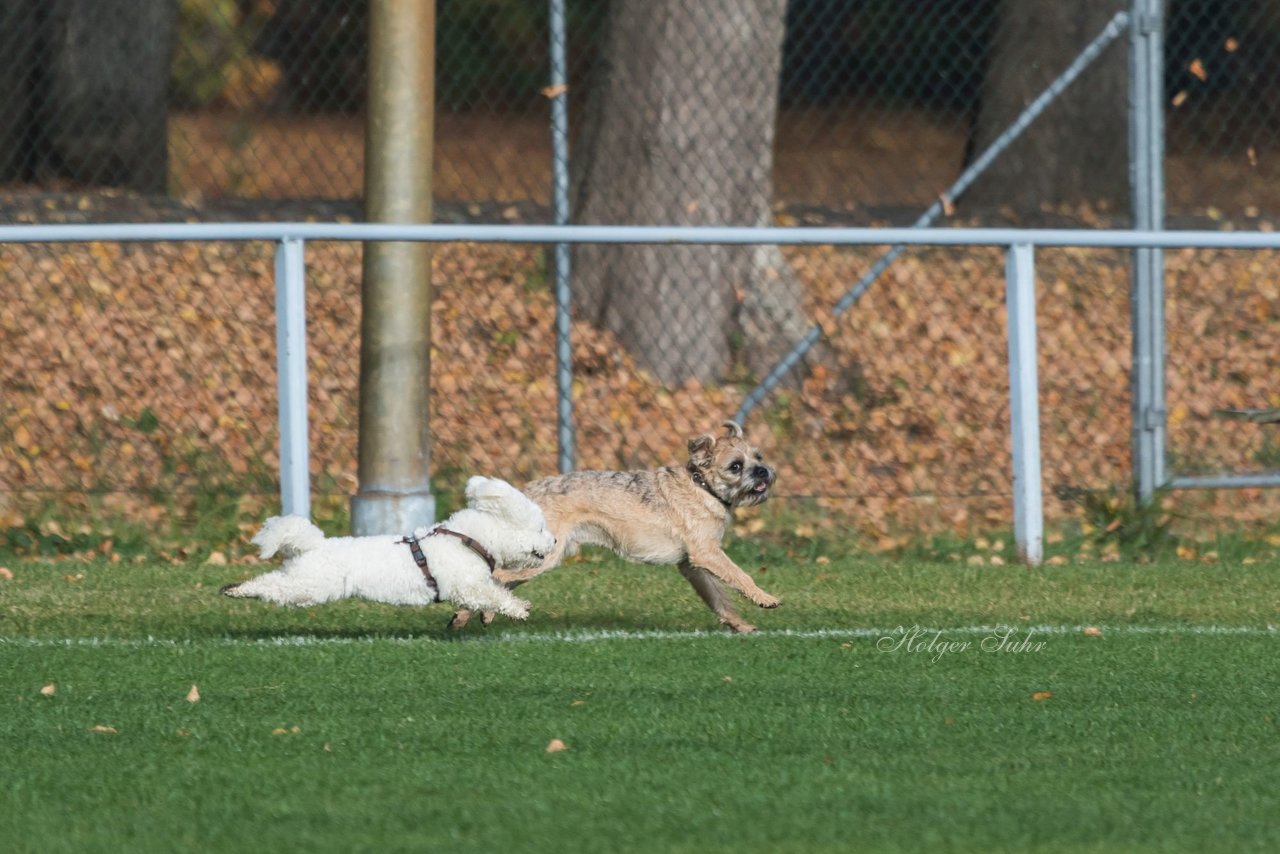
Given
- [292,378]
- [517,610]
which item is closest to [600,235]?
[292,378]

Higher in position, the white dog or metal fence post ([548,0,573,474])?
metal fence post ([548,0,573,474])

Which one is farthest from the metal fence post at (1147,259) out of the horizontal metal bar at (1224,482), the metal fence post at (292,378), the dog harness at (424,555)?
the dog harness at (424,555)

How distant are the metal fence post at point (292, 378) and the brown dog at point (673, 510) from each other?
5.09 feet

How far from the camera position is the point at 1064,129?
44.7 feet

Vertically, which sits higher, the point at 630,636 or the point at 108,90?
the point at 108,90

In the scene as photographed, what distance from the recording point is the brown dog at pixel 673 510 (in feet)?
20.4

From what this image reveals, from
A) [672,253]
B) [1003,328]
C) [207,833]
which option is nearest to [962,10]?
[1003,328]

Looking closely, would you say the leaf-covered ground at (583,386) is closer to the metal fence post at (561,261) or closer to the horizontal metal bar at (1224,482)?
the horizontal metal bar at (1224,482)

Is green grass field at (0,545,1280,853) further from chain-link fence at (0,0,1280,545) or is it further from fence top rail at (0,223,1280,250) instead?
chain-link fence at (0,0,1280,545)

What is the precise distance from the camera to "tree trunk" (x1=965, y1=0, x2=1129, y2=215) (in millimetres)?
13484

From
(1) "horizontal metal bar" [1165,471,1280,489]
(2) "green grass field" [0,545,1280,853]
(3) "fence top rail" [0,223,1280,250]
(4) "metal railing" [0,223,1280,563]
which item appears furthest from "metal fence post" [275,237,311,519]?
(1) "horizontal metal bar" [1165,471,1280,489]

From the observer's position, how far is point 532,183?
65.2 feet

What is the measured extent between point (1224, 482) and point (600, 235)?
328 centimetres

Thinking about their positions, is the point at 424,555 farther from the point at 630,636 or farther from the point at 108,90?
the point at 108,90
